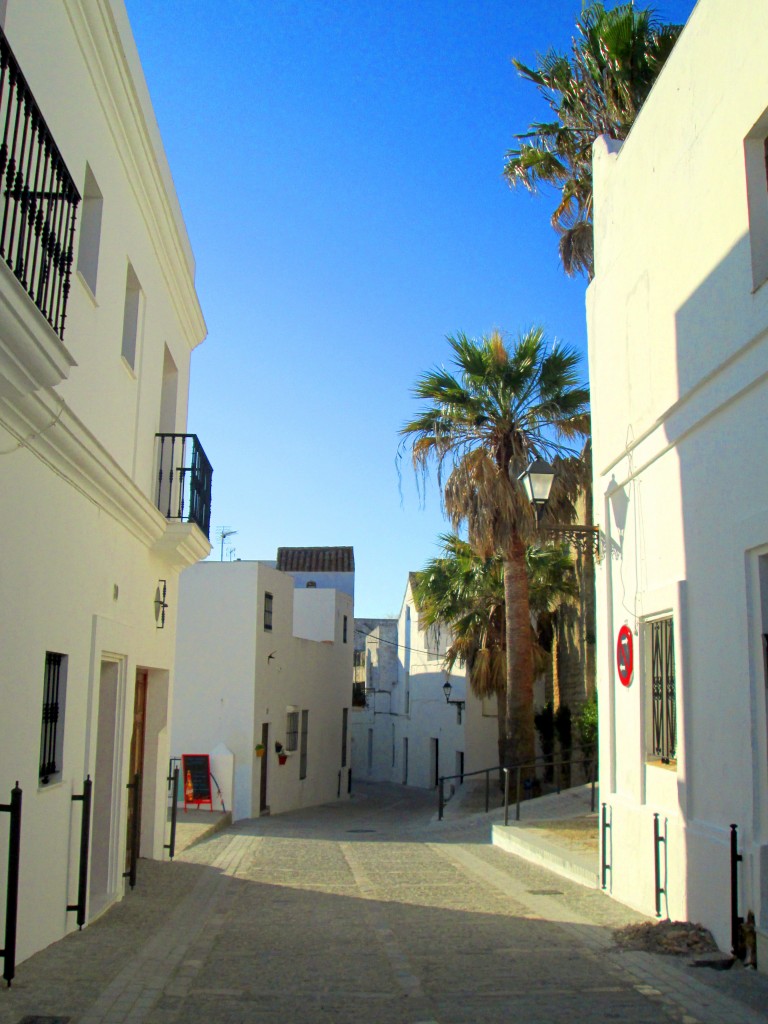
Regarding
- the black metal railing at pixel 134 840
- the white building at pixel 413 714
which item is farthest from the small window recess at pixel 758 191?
the white building at pixel 413 714

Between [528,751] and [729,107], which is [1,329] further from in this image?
[528,751]

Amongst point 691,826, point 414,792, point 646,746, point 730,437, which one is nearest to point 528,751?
point 646,746

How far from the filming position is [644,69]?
16406 millimetres

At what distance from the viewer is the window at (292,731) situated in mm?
26031

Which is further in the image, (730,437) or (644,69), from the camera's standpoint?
(644,69)

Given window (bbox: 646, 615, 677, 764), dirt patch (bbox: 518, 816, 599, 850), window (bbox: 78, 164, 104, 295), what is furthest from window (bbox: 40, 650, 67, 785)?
dirt patch (bbox: 518, 816, 599, 850)

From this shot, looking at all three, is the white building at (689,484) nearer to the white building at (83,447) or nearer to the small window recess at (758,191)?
the small window recess at (758,191)

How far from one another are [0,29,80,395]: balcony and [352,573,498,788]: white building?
21488 millimetres

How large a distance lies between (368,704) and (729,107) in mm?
42686

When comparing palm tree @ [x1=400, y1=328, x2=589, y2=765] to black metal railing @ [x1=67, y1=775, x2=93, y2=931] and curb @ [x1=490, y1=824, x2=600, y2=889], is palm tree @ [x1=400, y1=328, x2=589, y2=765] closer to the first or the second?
curb @ [x1=490, y1=824, x2=600, y2=889]

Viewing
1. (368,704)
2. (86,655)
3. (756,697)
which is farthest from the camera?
(368,704)

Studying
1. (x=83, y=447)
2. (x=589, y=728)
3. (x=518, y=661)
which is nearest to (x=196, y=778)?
(x=518, y=661)

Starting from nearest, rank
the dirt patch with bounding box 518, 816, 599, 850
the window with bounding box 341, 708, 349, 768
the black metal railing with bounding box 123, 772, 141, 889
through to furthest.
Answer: the black metal railing with bounding box 123, 772, 141, 889, the dirt patch with bounding box 518, 816, 599, 850, the window with bounding box 341, 708, 349, 768

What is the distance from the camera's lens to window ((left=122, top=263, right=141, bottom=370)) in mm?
10148
